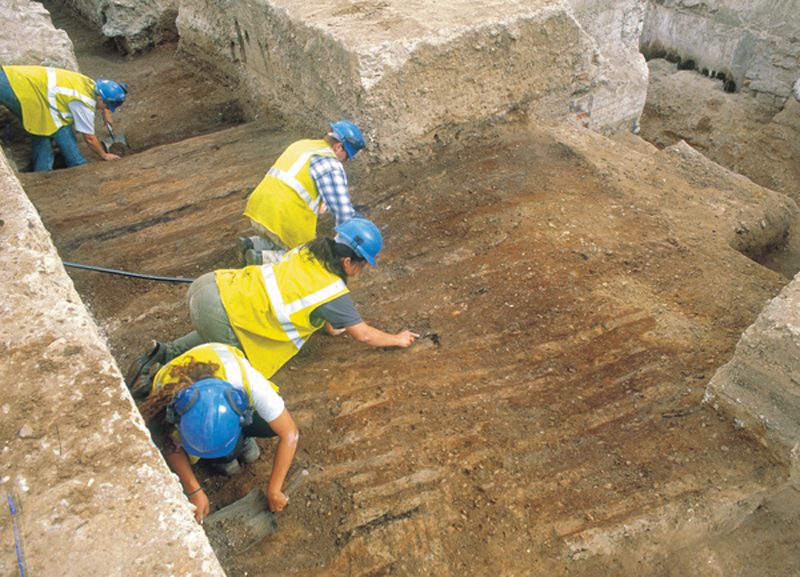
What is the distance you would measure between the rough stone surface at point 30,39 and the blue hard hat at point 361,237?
4.84 m

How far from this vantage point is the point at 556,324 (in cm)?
336

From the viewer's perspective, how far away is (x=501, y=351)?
3.26 metres

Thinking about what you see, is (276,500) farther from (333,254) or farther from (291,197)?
(291,197)

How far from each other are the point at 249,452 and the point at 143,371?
733 mm

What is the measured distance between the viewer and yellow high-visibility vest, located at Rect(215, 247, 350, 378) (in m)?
2.79

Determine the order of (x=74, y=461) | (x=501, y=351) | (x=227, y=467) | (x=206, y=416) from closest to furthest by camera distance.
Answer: (x=74, y=461) < (x=206, y=416) < (x=227, y=467) < (x=501, y=351)

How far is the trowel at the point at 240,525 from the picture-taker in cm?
238

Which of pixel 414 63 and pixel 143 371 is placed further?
pixel 414 63

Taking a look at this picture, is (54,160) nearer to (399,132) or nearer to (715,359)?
(399,132)

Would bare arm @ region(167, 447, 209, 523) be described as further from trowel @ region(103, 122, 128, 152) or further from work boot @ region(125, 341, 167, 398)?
trowel @ region(103, 122, 128, 152)

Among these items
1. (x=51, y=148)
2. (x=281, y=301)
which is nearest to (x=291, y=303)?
(x=281, y=301)

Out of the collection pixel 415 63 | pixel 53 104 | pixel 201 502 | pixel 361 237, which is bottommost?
pixel 201 502

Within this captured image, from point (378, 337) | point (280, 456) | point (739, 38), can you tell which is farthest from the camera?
point (739, 38)

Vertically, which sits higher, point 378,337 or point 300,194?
point 300,194
